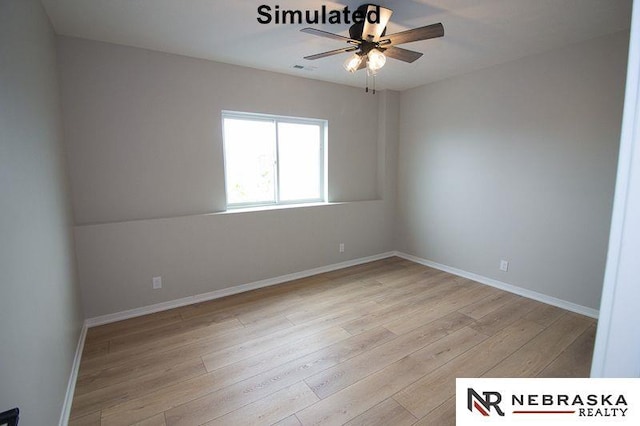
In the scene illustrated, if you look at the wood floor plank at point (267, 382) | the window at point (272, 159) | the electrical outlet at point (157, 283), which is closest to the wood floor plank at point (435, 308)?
the wood floor plank at point (267, 382)

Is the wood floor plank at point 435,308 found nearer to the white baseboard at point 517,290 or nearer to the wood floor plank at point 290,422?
the white baseboard at point 517,290

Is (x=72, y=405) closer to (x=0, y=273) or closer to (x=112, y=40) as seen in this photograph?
(x=0, y=273)

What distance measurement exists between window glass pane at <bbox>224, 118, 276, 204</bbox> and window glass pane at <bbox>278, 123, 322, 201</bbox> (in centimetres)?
15

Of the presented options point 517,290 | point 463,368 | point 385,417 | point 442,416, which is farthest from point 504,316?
point 385,417

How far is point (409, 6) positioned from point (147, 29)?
2087mm

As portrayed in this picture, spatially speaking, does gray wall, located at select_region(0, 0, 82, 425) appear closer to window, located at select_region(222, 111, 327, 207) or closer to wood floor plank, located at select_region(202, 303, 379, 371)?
wood floor plank, located at select_region(202, 303, 379, 371)

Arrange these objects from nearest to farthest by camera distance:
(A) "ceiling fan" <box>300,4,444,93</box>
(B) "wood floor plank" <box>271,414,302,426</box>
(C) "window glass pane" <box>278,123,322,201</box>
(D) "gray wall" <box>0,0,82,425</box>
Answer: (D) "gray wall" <box>0,0,82,425</box>
(B) "wood floor plank" <box>271,414,302,426</box>
(A) "ceiling fan" <box>300,4,444,93</box>
(C) "window glass pane" <box>278,123,322,201</box>

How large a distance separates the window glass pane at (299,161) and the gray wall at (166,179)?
244mm

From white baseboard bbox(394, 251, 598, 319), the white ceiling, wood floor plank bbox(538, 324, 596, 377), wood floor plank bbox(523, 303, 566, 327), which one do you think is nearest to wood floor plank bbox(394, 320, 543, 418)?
wood floor plank bbox(523, 303, 566, 327)

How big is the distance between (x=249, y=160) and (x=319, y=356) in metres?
2.41

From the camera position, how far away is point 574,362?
222 centimetres

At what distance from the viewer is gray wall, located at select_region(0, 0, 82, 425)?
1.21 m

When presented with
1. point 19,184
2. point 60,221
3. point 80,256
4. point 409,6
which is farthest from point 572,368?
point 80,256

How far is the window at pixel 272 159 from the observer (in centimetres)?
360
